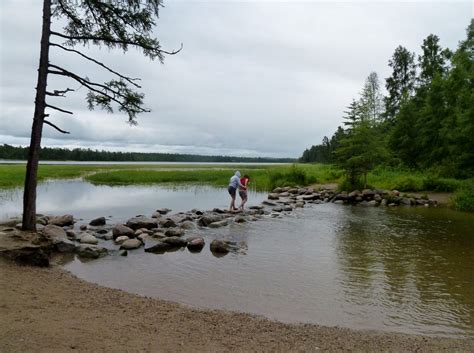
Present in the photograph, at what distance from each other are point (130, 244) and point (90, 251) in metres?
1.54

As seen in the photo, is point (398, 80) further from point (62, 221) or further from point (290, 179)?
point (62, 221)

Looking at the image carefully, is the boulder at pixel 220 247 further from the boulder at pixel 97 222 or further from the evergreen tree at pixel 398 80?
the evergreen tree at pixel 398 80

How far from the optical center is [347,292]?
944cm

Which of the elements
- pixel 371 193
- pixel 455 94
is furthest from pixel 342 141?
pixel 455 94

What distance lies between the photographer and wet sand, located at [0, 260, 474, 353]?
551cm

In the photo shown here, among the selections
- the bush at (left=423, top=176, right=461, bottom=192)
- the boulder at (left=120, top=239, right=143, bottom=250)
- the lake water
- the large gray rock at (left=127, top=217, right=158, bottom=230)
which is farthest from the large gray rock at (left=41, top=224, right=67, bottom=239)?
the bush at (left=423, top=176, right=461, bottom=192)

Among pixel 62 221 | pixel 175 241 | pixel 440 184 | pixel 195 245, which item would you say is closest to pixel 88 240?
pixel 175 241

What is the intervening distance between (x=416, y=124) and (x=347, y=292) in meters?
40.3

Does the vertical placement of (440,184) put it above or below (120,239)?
above

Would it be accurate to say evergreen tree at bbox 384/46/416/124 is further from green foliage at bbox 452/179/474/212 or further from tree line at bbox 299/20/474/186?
green foliage at bbox 452/179/474/212

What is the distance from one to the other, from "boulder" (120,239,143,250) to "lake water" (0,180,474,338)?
0.43 meters

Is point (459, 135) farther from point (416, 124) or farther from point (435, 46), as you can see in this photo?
point (435, 46)

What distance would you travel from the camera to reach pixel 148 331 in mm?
6172

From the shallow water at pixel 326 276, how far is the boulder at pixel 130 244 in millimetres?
444
